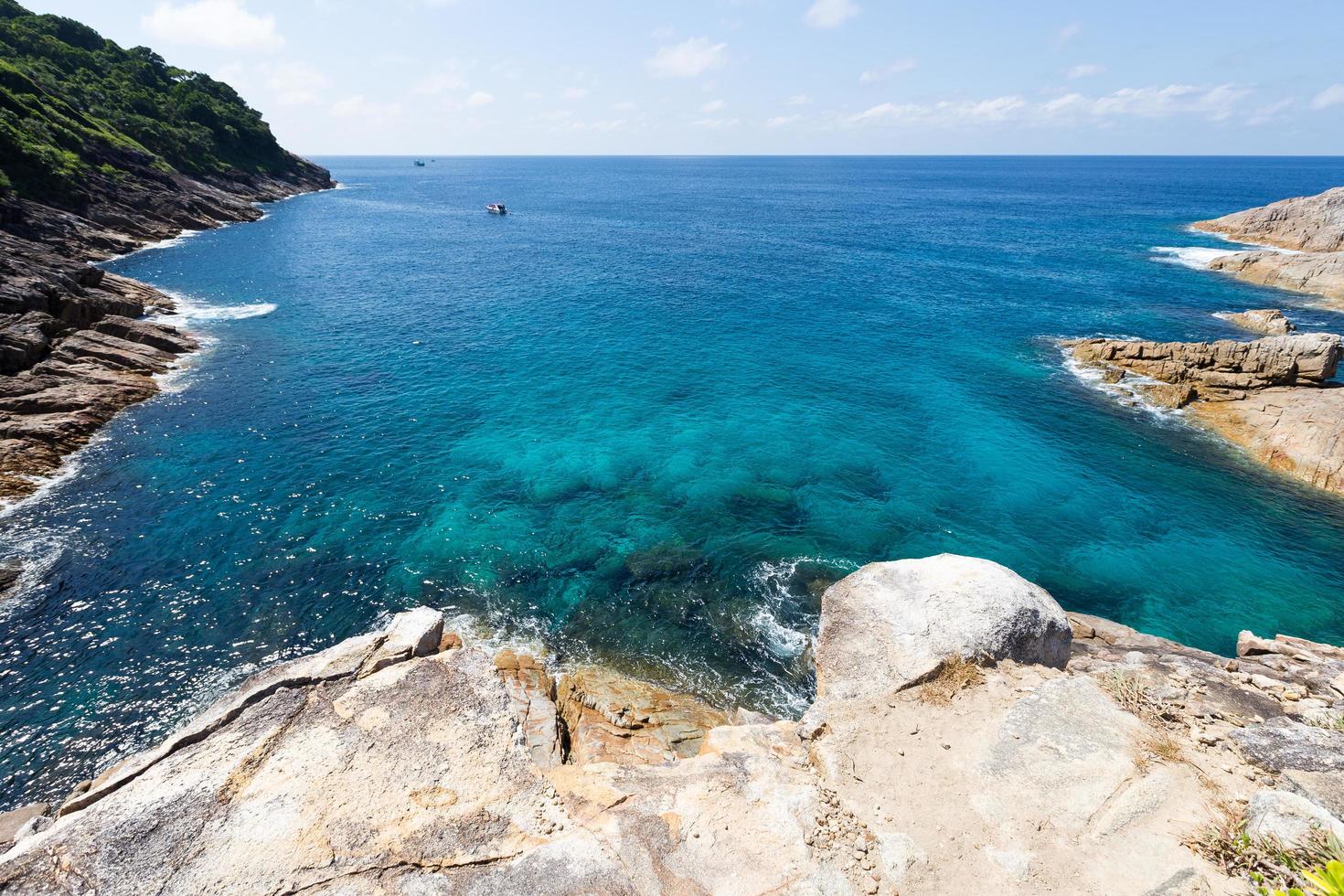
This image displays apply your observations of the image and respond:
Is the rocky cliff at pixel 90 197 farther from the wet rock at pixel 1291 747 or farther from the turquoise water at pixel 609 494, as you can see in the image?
the wet rock at pixel 1291 747

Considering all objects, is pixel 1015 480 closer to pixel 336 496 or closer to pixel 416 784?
pixel 416 784

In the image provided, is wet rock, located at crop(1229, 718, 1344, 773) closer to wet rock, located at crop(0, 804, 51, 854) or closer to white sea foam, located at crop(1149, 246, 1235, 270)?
wet rock, located at crop(0, 804, 51, 854)

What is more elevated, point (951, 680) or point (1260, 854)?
point (1260, 854)

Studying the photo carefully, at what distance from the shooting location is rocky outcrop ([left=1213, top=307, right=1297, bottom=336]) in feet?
205

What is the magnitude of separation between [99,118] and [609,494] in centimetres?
14291

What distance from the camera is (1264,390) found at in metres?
47.3

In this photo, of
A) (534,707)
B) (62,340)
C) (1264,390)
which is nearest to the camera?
(534,707)

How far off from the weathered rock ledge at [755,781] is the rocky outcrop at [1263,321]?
59407 millimetres

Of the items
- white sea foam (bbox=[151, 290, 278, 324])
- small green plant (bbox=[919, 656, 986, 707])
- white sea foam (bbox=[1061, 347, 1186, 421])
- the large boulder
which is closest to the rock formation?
white sea foam (bbox=[1061, 347, 1186, 421])

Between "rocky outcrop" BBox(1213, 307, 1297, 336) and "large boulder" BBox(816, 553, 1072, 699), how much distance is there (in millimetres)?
65288

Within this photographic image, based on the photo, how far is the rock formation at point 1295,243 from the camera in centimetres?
7956

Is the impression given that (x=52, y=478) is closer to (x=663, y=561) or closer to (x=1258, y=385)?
(x=663, y=561)

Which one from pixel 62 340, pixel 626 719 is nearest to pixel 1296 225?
pixel 626 719

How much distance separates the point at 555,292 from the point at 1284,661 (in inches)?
2915
